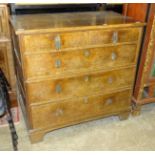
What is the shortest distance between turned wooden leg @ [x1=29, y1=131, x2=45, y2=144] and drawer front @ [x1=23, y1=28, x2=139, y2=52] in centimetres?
68

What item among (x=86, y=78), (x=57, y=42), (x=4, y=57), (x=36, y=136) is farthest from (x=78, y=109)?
(x=4, y=57)

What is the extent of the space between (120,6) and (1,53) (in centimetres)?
117

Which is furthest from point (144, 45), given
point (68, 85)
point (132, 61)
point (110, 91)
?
point (68, 85)

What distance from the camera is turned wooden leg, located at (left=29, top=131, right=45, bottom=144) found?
161 cm

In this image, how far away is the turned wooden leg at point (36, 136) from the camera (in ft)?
5.29

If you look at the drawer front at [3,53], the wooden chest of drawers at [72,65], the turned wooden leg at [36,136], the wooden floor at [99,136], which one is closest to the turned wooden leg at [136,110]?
the wooden floor at [99,136]

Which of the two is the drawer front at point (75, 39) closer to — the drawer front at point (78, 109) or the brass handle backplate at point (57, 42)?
the brass handle backplate at point (57, 42)

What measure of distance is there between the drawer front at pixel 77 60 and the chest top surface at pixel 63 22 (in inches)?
6.6

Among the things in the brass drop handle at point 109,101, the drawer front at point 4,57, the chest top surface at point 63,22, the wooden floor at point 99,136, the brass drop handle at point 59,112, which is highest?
the chest top surface at point 63,22

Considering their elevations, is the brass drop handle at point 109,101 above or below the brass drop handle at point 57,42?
below

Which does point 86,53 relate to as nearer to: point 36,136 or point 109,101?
point 109,101

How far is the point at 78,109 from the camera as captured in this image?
168 cm

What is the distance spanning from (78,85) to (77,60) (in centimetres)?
21

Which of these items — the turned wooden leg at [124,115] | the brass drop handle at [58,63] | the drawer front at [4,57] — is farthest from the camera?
the turned wooden leg at [124,115]
